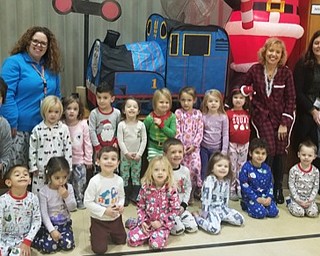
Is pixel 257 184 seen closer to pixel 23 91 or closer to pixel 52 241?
pixel 52 241

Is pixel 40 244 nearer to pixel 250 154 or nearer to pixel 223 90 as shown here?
pixel 250 154

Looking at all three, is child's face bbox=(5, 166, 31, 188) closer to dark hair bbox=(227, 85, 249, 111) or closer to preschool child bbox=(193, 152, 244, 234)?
preschool child bbox=(193, 152, 244, 234)

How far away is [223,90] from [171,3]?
0.90 m

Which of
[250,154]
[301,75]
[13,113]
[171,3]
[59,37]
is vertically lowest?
[250,154]

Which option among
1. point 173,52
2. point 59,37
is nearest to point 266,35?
point 173,52

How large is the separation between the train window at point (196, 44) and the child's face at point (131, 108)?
553 mm

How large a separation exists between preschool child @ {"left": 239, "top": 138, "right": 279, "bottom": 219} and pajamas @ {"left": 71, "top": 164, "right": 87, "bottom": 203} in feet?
3.32

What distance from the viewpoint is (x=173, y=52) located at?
126 inches

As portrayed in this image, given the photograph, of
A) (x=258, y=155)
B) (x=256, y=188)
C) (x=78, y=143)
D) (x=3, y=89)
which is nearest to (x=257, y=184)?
(x=256, y=188)

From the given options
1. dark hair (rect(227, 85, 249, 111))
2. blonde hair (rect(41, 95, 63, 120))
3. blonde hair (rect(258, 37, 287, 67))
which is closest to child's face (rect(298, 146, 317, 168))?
dark hair (rect(227, 85, 249, 111))

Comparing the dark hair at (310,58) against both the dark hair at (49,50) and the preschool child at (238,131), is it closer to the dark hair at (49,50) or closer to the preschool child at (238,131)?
the preschool child at (238,131)

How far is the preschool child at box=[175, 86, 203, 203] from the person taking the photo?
3079 mm

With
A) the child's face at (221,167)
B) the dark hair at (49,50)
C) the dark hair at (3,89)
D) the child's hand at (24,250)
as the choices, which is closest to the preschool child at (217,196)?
the child's face at (221,167)

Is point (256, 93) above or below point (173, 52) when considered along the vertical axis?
below
